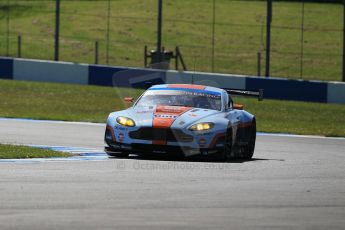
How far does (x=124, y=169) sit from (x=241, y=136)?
10.8ft

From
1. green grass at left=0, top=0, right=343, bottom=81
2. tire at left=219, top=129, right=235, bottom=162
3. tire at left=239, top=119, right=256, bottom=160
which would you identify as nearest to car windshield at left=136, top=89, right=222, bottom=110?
tire at left=239, top=119, right=256, bottom=160

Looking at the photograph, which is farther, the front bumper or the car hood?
the car hood

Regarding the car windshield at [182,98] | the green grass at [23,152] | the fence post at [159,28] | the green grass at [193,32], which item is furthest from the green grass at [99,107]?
the green grass at [23,152]

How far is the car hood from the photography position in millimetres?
16109

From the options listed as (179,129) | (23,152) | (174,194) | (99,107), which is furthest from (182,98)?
(99,107)

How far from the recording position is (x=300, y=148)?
1994cm

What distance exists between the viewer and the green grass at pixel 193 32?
127ft

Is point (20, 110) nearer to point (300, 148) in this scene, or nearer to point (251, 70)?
point (300, 148)

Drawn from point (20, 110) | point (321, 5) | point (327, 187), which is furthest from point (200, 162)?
point (321, 5)

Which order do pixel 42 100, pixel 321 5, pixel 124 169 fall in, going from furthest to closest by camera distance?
pixel 321 5 < pixel 42 100 < pixel 124 169

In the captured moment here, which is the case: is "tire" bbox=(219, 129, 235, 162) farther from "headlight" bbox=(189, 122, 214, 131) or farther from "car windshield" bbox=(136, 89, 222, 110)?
"car windshield" bbox=(136, 89, 222, 110)

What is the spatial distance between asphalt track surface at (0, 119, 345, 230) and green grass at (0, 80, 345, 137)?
27.9 ft

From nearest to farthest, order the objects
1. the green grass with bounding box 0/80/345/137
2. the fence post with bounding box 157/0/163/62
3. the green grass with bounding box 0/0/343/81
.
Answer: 1. the green grass with bounding box 0/80/345/137
2. the fence post with bounding box 157/0/163/62
3. the green grass with bounding box 0/0/343/81

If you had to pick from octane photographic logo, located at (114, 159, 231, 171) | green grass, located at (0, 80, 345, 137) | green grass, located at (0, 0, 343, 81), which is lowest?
green grass, located at (0, 80, 345, 137)
